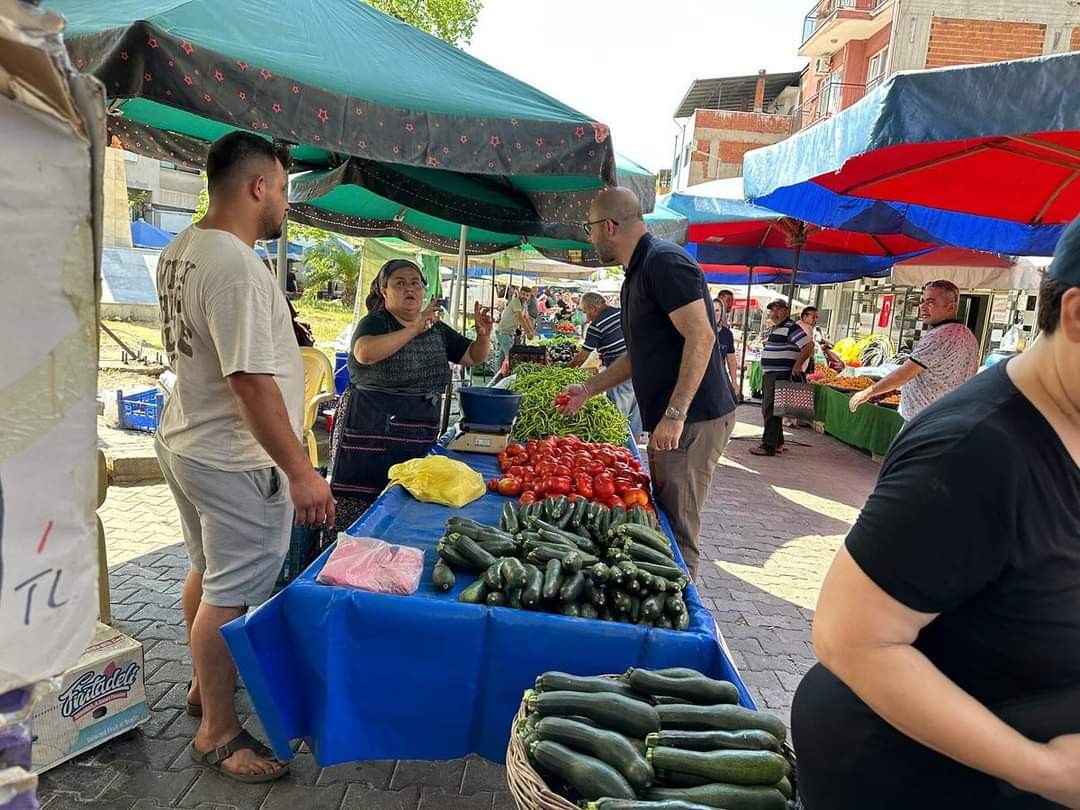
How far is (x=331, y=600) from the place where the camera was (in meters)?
2.28

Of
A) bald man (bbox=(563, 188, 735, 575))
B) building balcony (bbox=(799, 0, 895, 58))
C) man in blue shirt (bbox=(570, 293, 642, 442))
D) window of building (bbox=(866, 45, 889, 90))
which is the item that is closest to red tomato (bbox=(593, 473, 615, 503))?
bald man (bbox=(563, 188, 735, 575))

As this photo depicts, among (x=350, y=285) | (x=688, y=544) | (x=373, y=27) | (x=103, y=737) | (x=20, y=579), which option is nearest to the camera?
(x=20, y=579)

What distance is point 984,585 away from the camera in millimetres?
1114

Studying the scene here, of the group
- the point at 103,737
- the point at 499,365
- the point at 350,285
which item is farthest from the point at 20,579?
the point at 350,285

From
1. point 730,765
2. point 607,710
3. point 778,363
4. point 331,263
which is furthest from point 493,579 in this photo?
point 331,263

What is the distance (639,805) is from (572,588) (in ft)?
2.82

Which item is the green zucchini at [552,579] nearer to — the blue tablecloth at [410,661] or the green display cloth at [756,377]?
the blue tablecloth at [410,661]

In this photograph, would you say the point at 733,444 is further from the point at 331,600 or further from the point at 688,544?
the point at 331,600

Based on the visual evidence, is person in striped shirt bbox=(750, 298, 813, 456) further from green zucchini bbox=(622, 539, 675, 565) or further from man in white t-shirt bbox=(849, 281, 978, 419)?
green zucchini bbox=(622, 539, 675, 565)

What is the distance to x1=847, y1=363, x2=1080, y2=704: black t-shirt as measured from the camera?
1076 mm

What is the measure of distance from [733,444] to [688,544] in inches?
287

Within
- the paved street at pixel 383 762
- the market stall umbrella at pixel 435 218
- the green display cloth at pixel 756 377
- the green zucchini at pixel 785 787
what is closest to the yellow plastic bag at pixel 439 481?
the paved street at pixel 383 762

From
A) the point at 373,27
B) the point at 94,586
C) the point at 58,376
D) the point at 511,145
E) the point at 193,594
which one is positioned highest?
the point at 373,27

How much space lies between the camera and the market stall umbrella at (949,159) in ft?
9.25
